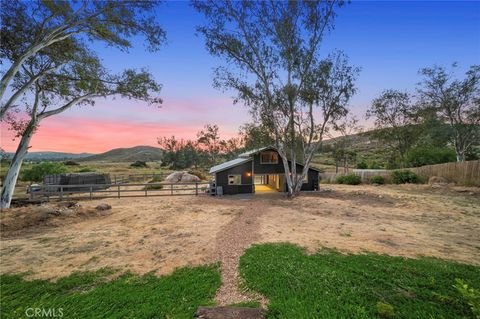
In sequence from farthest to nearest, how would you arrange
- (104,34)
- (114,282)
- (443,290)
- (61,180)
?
(61,180)
(104,34)
(114,282)
(443,290)

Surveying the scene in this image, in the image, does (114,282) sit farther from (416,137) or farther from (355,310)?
(416,137)

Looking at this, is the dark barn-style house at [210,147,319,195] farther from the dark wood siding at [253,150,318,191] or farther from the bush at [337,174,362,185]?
the bush at [337,174,362,185]

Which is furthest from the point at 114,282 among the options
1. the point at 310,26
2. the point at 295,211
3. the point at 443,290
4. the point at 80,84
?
the point at 310,26

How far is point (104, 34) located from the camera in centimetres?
1046

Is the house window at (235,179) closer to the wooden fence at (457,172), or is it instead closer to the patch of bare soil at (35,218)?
the patch of bare soil at (35,218)

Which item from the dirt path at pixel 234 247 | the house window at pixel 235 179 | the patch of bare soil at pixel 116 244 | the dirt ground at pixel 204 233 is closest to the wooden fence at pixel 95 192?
the house window at pixel 235 179

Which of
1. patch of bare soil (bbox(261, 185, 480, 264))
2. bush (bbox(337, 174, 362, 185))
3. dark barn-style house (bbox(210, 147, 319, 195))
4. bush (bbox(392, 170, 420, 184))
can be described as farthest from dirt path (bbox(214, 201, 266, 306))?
bush (bbox(392, 170, 420, 184))

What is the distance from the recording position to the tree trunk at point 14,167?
1102 centimetres

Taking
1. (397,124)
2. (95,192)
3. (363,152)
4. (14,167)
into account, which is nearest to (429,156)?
(397,124)

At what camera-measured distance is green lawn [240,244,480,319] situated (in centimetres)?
345

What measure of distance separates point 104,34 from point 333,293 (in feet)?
46.3

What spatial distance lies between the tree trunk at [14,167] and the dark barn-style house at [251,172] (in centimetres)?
1349

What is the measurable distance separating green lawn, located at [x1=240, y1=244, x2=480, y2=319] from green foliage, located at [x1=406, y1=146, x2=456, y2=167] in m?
34.5

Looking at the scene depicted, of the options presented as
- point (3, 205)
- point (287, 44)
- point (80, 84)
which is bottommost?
point (3, 205)
